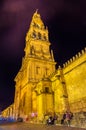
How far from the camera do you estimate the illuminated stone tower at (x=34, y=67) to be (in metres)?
35.7

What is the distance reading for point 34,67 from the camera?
39.6 metres

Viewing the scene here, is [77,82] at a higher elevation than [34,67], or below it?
below

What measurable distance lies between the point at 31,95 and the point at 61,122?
18.1m

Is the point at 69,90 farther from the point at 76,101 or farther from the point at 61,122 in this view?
the point at 61,122

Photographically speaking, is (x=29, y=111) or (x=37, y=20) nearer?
(x=29, y=111)

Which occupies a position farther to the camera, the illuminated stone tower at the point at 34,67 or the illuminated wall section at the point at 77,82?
the illuminated stone tower at the point at 34,67

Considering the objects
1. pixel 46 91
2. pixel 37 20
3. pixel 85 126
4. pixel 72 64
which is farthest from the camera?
pixel 37 20

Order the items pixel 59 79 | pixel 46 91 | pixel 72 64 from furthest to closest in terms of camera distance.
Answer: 1. pixel 46 91
2. pixel 59 79
3. pixel 72 64

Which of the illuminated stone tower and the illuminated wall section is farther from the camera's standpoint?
the illuminated stone tower

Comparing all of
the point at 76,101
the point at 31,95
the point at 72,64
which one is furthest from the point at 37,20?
the point at 76,101

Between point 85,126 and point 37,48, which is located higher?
point 37,48

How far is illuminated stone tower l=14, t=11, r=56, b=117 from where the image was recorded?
35.7 metres

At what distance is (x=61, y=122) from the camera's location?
60.7ft

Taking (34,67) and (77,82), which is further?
(34,67)
